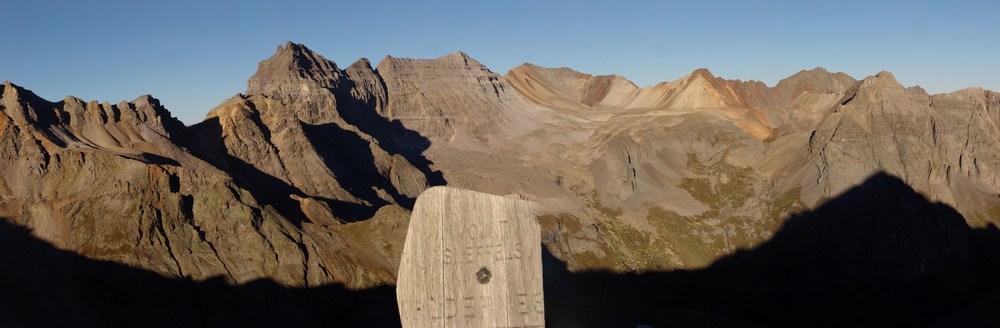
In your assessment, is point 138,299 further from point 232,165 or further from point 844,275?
point 844,275

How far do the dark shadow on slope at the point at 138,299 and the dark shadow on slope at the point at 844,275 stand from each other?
65.2 ft

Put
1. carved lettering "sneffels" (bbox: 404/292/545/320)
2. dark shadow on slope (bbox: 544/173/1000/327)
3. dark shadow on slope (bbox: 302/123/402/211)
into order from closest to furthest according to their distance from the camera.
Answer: carved lettering "sneffels" (bbox: 404/292/545/320), dark shadow on slope (bbox: 544/173/1000/327), dark shadow on slope (bbox: 302/123/402/211)

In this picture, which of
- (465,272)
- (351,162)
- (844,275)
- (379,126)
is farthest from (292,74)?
(465,272)

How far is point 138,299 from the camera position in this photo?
152 ft

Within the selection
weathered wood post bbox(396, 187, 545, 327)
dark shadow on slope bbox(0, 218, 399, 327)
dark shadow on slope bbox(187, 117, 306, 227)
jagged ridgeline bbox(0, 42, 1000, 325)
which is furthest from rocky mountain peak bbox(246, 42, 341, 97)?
weathered wood post bbox(396, 187, 545, 327)

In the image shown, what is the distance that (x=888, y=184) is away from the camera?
84812 millimetres

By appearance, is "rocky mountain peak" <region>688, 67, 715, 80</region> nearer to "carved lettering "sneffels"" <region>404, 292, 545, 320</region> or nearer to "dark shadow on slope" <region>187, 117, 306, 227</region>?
"dark shadow on slope" <region>187, 117, 306, 227</region>

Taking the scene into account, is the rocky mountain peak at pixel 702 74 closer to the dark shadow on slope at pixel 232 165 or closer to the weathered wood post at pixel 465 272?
the dark shadow on slope at pixel 232 165

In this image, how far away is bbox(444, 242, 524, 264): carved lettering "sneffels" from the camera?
5.89m

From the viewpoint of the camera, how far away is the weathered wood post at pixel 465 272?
588cm

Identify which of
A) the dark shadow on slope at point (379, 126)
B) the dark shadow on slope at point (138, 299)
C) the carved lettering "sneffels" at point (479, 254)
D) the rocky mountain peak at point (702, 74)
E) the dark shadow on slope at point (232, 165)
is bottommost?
the carved lettering "sneffels" at point (479, 254)

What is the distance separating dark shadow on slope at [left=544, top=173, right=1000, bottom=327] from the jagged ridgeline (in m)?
0.39

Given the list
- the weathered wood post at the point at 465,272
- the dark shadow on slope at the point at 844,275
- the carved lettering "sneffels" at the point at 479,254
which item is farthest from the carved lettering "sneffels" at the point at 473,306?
the dark shadow on slope at the point at 844,275

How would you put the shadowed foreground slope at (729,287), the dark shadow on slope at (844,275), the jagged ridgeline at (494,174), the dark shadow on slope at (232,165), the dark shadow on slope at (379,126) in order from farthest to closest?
the dark shadow on slope at (379,126)
the dark shadow on slope at (844,275)
the dark shadow on slope at (232,165)
the jagged ridgeline at (494,174)
the shadowed foreground slope at (729,287)
